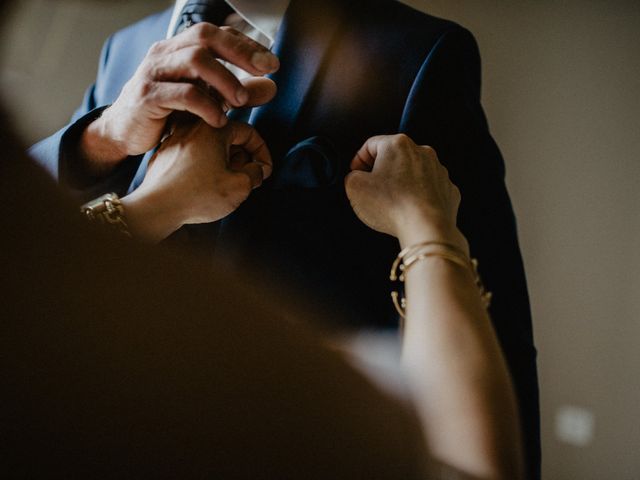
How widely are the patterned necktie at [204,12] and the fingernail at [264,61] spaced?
0.23 metres

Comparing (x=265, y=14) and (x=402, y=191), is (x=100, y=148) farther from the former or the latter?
(x=402, y=191)

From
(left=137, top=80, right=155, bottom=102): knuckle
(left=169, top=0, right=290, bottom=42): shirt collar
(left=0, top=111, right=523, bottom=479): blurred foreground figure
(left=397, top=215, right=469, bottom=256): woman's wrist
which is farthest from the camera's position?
(left=169, top=0, right=290, bottom=42): shirt collar

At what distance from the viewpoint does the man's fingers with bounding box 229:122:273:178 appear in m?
0.55

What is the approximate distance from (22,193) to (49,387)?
84mm

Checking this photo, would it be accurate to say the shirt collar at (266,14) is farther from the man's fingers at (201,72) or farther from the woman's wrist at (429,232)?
the woman's wrist at (429,232)

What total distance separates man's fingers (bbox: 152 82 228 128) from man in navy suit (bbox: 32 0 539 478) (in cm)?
3

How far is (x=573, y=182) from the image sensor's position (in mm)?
763

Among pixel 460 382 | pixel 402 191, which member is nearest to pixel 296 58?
pixel 402 191

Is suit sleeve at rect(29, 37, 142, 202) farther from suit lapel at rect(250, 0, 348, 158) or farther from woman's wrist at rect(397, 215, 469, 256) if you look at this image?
woman's wrist at rect(397, 215, 469, 256)

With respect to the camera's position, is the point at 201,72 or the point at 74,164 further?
the point at 74,164

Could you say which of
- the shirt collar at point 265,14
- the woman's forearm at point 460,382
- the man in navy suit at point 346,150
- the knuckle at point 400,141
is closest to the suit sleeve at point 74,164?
the man in navy suit at point 346,150

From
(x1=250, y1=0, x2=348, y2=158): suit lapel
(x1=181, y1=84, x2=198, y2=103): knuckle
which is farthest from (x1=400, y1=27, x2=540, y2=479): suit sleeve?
(x1=181, y1=84, x2=198, y2=103): knuckle

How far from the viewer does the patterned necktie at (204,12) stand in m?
0.68

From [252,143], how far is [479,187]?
0.85 ft
